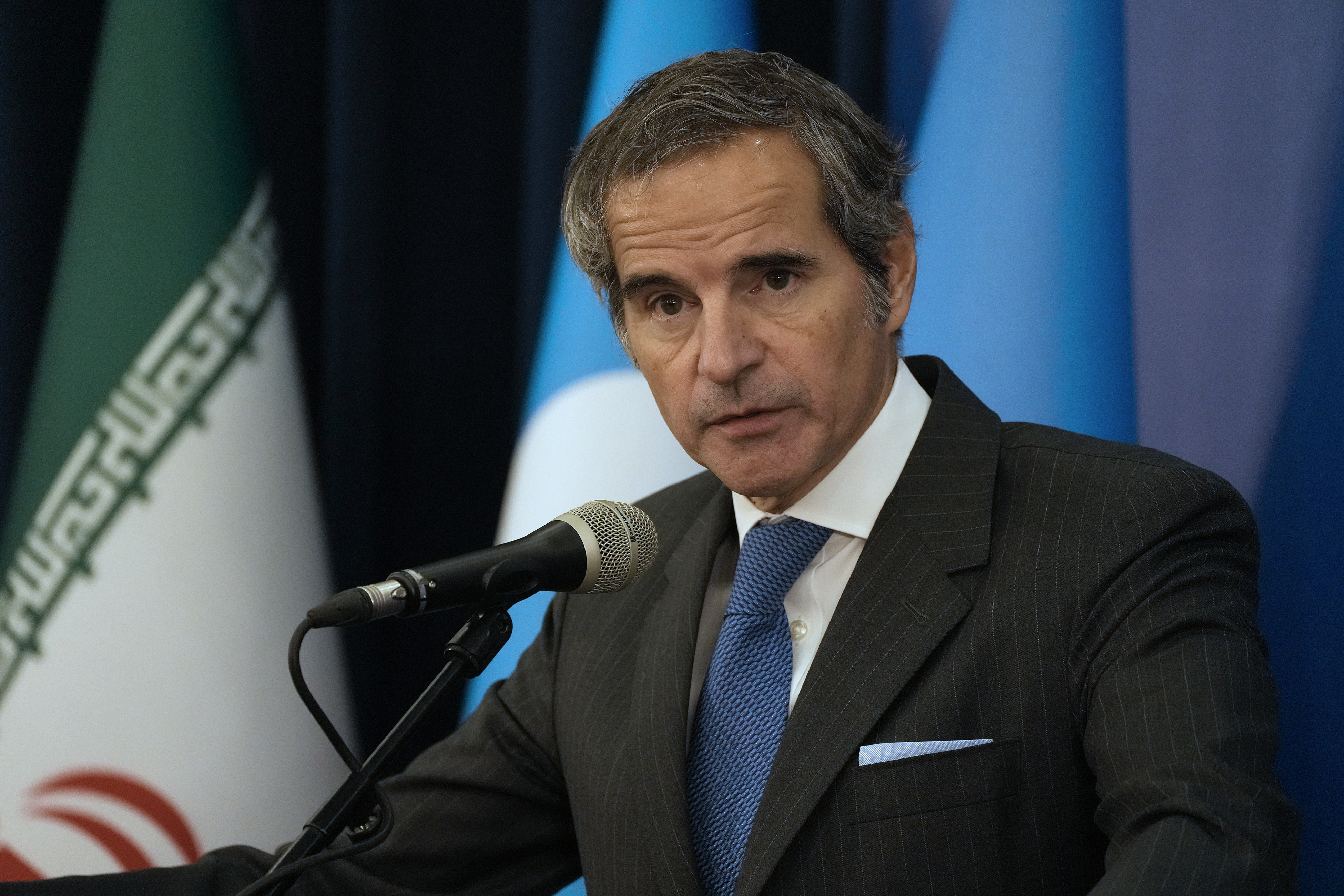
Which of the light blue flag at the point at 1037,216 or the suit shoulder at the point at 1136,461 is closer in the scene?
the suit shoulder at the point at 1136,461

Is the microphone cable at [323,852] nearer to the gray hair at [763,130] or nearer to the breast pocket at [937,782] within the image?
the breast pocket at [937,782]

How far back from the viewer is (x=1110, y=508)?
131 centimetres

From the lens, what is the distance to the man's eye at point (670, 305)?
4.97 ft

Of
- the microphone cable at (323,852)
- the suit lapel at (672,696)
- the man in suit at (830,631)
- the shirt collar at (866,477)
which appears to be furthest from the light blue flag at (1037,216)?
the microphone cable at (323,852)

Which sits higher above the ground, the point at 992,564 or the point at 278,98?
the point at 278,98

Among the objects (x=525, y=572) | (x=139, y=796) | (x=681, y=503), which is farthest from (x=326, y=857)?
(x=139, y=796)

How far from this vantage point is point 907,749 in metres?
1.28

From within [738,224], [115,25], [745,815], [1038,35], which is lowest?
[745,815]

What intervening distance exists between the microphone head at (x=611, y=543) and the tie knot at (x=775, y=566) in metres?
0.29

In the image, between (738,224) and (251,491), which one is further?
(251,491)

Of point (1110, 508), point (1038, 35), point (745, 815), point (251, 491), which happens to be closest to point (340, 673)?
point (251, 491)

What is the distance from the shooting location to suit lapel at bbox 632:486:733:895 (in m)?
1.42

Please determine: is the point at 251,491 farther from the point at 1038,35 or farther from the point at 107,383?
the point at 1038,35

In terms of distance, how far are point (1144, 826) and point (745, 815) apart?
466mm
